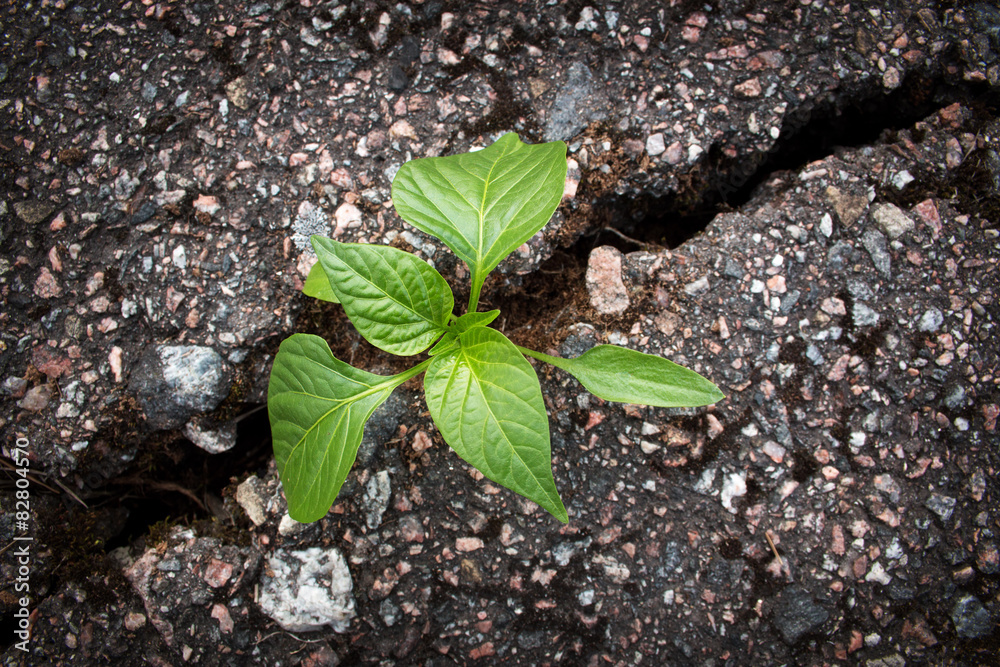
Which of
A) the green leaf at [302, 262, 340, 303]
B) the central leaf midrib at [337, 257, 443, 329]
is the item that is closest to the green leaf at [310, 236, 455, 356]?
the central leaf midrib at [337, 257, 443, 329]

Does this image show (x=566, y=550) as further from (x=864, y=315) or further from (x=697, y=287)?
(x=864, y=315)

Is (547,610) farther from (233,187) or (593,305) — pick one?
(233,187)

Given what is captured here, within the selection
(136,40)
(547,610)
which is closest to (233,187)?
(136,40)

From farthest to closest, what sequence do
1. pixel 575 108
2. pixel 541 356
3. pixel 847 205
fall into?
pixel 575 108 → pixel 847 205 → pixel 541 356

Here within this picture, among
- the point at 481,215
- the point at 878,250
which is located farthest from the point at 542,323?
the point at 878,250

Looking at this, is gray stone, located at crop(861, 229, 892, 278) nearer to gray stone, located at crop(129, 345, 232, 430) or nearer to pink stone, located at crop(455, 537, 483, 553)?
pink stone, located at crop(455, 537, 483, 553)
